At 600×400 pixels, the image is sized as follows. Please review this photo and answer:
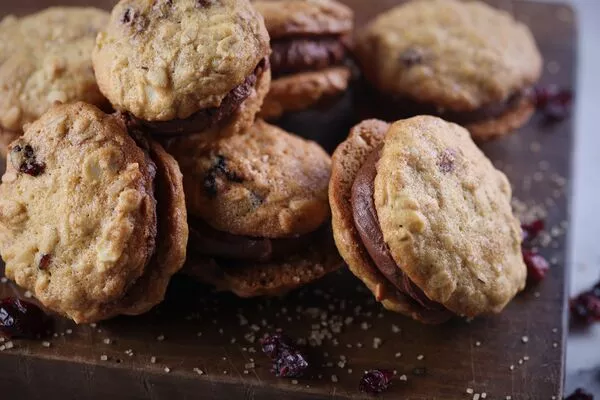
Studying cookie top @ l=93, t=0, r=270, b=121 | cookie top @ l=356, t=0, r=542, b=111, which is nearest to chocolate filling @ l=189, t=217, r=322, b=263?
cookie top @ l=93, t=0, r=270, b=121

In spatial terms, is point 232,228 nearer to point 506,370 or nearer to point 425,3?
point 506,370

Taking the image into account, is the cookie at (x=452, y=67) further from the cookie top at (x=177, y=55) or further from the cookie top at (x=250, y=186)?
the cookie top at (x=177, y=55)

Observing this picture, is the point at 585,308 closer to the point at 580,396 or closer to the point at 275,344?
the point at 580,396

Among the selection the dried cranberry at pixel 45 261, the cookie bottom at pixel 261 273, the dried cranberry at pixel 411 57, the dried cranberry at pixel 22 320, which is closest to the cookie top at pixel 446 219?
the cookie bottom at pixel 261 273

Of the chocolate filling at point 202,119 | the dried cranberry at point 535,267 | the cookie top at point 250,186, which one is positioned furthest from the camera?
the dried cranberry at point 535,267

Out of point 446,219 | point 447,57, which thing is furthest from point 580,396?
point 447,57

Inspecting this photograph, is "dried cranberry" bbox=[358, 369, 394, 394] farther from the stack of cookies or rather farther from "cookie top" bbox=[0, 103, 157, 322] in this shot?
"cookie top" bbox=[0, 103, 157, 322]

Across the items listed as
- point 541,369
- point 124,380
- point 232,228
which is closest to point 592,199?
point 541,369
